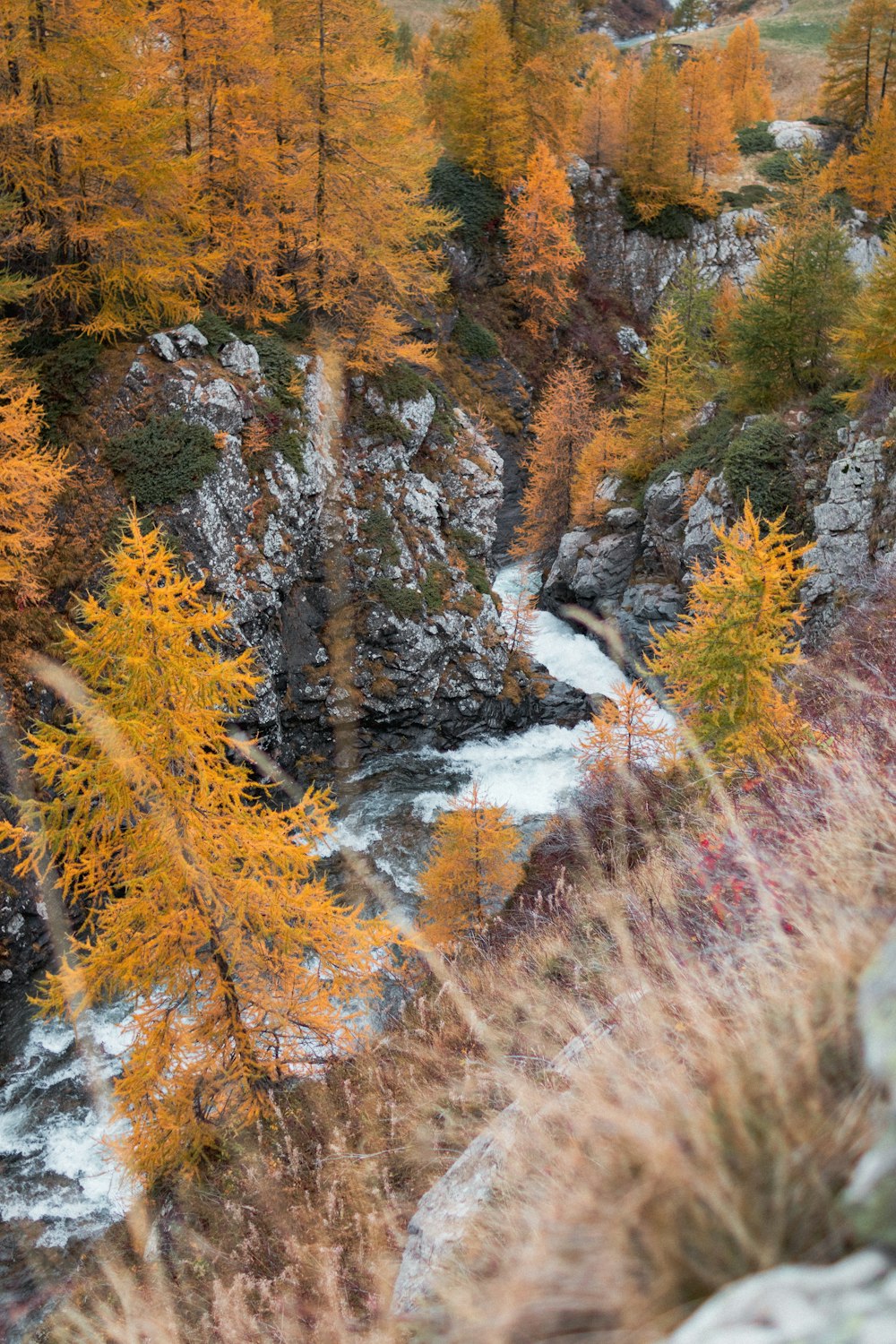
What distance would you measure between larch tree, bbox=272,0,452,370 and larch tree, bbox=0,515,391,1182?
15661 mm

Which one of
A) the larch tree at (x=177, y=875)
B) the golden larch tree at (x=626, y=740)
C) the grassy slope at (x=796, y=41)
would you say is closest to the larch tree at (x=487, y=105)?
the golden larch tree at (x=626, y=740)

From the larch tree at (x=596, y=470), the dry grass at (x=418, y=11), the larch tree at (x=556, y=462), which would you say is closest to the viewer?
the larch tree at (x=596, y=470)

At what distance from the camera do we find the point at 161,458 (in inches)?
633

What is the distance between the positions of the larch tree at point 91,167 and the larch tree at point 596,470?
15.9 metres

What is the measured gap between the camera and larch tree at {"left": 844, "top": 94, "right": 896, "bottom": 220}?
3875cm

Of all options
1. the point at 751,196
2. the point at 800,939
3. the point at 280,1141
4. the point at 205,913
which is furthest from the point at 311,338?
the point at 751,196

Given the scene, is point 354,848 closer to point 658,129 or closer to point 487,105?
point 487,105

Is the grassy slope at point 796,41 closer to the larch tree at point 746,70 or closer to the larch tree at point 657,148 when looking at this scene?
the larch tree at point 746,70

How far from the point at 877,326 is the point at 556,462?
1406 centimetres

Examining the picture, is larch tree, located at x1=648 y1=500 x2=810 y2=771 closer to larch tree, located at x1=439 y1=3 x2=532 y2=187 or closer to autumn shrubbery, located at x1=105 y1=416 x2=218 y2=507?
→ autumn shrubbery, located at x1=105 y1=416 x2=218 y2=507

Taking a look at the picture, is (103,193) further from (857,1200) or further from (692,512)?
(857,1200)

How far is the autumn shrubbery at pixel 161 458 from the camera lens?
15883 mm

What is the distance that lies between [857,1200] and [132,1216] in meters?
8.02

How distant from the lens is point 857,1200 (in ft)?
5.14
